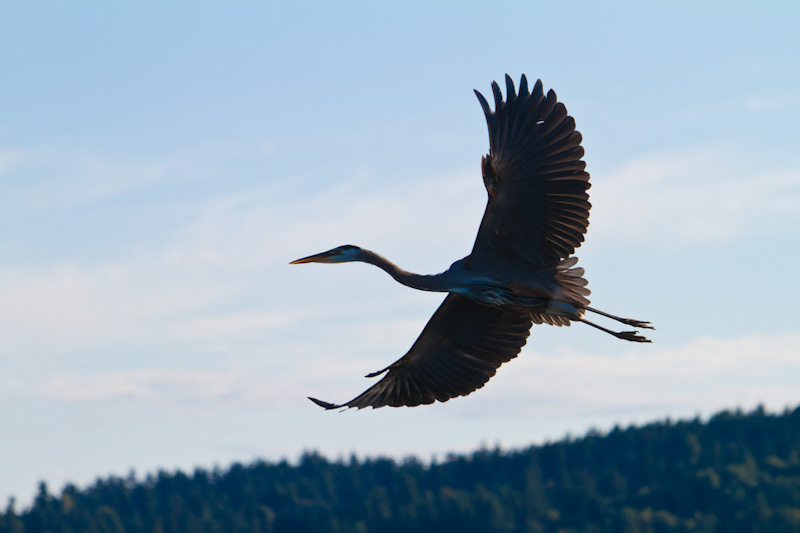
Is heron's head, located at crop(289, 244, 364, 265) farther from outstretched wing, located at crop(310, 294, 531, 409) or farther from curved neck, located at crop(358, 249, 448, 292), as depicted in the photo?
outstretched wing, located at crop(310, 294, 531, 409)

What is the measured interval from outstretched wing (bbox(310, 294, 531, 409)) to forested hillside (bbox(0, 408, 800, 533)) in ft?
459

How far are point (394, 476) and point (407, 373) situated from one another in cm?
18684

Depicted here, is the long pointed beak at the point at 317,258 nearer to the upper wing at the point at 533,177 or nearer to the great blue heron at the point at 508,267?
the great blue heron at the point at 508,267

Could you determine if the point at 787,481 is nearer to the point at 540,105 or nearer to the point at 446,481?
the point at 446,481

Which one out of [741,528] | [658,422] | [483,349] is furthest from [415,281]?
[658,422]

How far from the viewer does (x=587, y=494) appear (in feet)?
569

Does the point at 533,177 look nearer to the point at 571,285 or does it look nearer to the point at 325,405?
the point at 571,285

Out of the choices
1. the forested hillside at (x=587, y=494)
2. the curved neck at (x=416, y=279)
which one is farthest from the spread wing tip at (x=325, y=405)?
the forested hillside at (x=587, y=494)

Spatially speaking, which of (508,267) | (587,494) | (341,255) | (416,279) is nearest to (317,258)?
(341,255)

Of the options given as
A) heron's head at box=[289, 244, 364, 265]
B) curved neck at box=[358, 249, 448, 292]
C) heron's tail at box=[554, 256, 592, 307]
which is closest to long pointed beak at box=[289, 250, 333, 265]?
heron's head at box=[289, 244, 364, 265]

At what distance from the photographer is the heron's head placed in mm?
14148

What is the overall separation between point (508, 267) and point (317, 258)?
2.45 metres

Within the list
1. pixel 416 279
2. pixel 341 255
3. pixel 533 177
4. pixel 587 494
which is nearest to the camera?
pixel 533 177

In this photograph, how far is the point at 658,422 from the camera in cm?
18800
